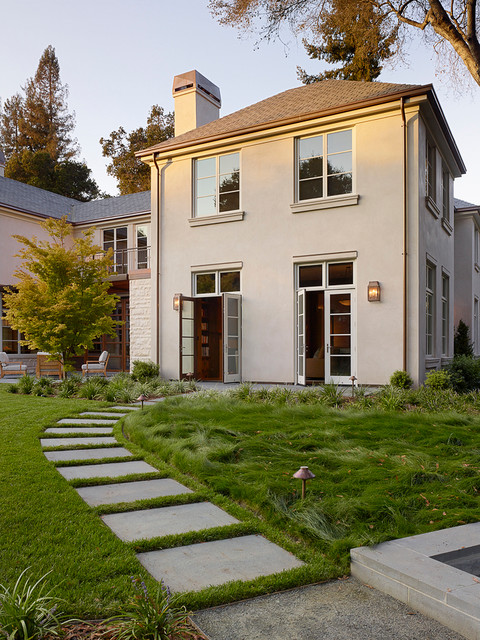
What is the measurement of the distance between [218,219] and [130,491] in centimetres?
954

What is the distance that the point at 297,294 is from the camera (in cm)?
1157

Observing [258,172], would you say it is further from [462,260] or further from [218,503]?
[218,503]

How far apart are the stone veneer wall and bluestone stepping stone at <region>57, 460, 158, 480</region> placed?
970cm

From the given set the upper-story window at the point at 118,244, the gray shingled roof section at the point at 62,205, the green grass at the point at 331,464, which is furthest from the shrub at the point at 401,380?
the gray shingled roof section at the point at 62,205

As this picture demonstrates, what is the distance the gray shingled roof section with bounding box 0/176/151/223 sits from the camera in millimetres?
19609

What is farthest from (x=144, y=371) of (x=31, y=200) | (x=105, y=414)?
(x=31, y=200)

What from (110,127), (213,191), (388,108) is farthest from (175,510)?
(110,127)

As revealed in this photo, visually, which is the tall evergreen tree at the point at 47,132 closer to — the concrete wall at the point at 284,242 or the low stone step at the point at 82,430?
the concrete wall at the point at 284,242

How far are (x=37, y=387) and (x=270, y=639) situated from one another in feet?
30.3

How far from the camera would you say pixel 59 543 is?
110 inches

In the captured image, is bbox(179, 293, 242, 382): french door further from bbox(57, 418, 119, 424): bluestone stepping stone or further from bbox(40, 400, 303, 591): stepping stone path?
bbox(40, 400, 303, 591): stepping stone path

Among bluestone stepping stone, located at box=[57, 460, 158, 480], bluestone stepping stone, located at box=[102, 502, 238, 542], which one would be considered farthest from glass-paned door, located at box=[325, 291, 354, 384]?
bluestone stepping stone, located at box=[102, 502, 238, 542]

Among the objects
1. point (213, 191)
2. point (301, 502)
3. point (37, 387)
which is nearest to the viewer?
point (301, 502)

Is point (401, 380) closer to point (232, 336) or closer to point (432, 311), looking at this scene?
point (432, 311)
